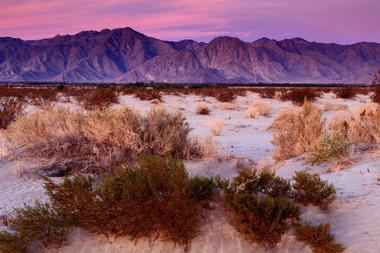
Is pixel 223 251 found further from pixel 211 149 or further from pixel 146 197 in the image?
pixel 211 149

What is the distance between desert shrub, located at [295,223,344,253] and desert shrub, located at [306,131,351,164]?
11.1 ft

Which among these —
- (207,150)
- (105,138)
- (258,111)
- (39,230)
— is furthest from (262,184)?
(258,111)

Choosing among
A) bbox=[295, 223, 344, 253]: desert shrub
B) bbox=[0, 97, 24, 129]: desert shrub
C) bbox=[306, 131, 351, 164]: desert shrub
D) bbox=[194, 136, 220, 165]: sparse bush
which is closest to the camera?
bbox=[295, 223, 344, 253]: desert shrub

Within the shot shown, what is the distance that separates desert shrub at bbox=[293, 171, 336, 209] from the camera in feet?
19.7

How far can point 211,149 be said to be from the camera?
9.60 m

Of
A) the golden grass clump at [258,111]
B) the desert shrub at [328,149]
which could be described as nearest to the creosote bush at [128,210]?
the desert shrub at [328,149]

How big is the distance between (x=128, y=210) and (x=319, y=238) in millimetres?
2045

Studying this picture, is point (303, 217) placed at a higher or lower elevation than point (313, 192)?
lower

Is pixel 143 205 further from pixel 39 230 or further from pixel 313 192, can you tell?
pixel 313 192

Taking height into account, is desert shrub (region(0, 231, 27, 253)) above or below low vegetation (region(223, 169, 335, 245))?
below

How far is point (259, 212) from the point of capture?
5406 millimetres

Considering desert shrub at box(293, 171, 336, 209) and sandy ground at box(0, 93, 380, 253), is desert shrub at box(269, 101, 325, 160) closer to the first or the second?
sandy ground at box(0, 93, 380, 253)

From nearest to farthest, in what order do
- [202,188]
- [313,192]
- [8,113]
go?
[202,188], [313,192], [8,113]

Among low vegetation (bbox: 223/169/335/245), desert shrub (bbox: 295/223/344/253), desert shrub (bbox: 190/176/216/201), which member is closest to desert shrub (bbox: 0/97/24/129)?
desert shrub (bbox: 190/176/216/201)
